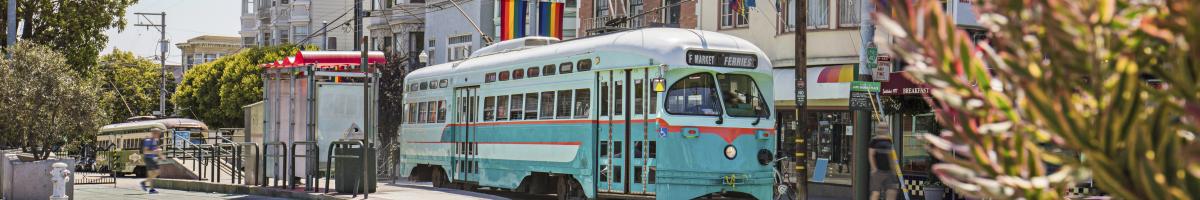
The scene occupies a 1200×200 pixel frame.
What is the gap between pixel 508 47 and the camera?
2289 centimetres

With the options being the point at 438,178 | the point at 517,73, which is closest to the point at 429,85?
the point at 438,178

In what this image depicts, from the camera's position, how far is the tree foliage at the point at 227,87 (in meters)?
62.5

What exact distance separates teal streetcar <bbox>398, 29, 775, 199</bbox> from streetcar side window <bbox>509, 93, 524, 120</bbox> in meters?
0.04

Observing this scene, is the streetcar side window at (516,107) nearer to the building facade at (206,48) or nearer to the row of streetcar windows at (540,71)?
the row of streetcar windows at (540,71)

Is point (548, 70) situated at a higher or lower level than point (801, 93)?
higher

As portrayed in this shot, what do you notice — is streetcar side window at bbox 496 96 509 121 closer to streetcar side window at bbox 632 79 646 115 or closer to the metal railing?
the metal railing

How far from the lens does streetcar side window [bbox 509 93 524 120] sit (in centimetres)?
2152

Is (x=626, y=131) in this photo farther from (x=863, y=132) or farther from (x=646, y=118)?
(x=863, y=132)

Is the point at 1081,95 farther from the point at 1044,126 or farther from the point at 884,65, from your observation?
the point at 884,65

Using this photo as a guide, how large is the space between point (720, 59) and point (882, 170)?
419 centimetres

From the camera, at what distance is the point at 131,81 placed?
283 feet

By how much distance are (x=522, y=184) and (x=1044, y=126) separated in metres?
19.2

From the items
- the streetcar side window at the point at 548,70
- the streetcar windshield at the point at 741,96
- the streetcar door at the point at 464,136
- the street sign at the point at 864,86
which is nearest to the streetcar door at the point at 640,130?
the streetcar windshield at the point at 741,96

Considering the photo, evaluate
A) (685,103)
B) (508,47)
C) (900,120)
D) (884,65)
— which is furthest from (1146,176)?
(900,120)
